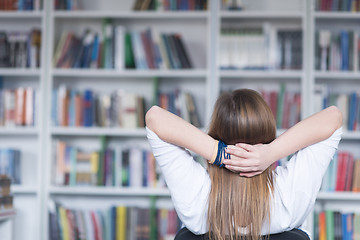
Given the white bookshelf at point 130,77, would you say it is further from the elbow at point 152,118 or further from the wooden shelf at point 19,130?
the elbow at point 152,118

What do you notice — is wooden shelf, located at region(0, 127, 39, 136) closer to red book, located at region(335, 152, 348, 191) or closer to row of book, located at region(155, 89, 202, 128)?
row of book, located at region(155, 89, 202, 128)

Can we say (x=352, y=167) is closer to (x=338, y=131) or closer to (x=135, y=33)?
(x=135, y=33)

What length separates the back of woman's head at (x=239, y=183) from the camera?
1.25 meters

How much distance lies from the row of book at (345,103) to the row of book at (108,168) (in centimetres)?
123

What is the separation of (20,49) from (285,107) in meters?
1.92

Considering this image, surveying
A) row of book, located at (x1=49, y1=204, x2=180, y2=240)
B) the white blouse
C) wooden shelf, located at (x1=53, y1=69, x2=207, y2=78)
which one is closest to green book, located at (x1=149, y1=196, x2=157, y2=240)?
row of book, located at (x1=49, y1=204, x2=180, y2=240)

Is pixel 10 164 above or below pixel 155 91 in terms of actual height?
below

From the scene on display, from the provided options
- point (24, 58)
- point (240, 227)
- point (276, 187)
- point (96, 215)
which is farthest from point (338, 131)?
point (24, 58)

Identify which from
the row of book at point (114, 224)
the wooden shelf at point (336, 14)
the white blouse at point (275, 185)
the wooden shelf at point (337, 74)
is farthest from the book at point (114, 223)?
the white blouse at point (275, 185)

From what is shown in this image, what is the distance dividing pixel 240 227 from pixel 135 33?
7.87ft

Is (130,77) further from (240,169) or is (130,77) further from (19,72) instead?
(240,169)

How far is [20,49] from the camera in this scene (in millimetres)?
3514

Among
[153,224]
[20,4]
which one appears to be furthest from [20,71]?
[153,224]

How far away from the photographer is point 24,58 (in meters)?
3.51
